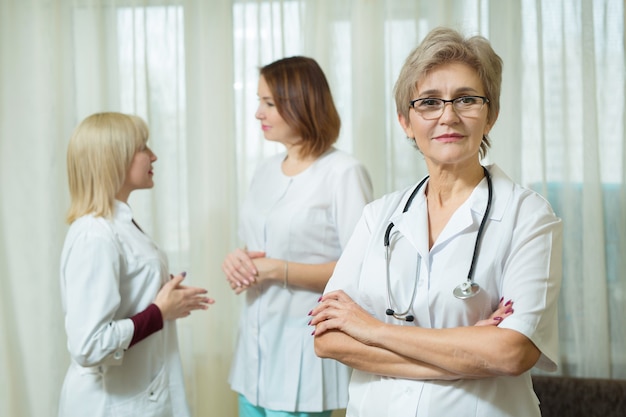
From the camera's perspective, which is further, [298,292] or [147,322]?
[298,292]

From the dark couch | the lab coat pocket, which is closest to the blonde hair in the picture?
the lab coat pocket

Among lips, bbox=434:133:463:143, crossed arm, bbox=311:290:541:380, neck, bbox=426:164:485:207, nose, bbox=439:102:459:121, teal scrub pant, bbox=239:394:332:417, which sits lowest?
teal scrub pant, bbox=239:394:332:417

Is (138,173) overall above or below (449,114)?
below

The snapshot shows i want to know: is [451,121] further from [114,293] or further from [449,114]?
[114,293]

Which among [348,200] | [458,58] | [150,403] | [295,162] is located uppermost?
[458,58]

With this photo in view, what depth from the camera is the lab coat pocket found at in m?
2.13

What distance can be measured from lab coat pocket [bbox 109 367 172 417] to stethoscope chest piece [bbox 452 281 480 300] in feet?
3.61

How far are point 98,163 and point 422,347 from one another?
46.3 inches

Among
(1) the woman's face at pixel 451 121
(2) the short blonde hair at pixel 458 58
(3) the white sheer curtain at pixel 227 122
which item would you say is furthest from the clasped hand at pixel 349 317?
(3) the white sheer curtain at pixel 227 122

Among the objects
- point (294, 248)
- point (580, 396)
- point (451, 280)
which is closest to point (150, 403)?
point (294, 248)

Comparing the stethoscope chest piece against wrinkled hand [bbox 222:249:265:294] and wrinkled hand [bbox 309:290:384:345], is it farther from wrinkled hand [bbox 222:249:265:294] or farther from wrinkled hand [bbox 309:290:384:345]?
wrinkled hand [bbox 222:249:265:294]

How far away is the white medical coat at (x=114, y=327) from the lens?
6.67ft

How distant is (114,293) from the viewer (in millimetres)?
2051

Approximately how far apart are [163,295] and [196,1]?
147 centimetres
